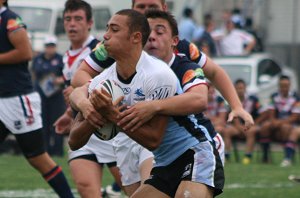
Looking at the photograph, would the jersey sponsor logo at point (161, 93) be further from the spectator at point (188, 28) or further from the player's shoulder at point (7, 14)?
the spectator at point (188, 28)

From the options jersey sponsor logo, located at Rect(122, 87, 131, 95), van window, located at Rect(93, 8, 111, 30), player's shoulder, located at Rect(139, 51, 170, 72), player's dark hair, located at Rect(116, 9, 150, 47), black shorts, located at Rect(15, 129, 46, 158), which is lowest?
van window, located at Rect(93, 8, 111, 30)

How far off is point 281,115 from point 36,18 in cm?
726

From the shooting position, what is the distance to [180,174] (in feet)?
21.1

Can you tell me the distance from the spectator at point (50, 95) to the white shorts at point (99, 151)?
850 cm

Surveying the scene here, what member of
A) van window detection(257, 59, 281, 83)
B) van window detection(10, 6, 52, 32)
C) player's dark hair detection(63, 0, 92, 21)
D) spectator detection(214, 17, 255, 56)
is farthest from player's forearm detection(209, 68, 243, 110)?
van window detection(10, 6, 52, 32)

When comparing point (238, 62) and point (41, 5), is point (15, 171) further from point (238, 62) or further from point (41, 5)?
point (41, 5)

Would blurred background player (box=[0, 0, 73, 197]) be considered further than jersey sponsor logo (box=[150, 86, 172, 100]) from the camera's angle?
Yes

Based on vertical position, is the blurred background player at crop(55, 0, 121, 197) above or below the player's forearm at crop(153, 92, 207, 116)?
below

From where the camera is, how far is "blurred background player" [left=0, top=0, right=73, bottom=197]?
913cm

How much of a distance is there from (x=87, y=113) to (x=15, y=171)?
8.15 m

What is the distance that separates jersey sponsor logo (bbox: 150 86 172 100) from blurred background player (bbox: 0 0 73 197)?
321cm

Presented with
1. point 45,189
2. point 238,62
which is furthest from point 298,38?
point 45,189

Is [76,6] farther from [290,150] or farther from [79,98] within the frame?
[290,150]

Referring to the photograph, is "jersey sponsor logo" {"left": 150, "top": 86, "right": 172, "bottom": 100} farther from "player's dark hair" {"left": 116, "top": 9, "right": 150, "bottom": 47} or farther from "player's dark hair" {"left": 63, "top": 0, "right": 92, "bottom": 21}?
"player's dark hair" {"left": 63, "top": 0, "right": 92, "bottom": 21}
